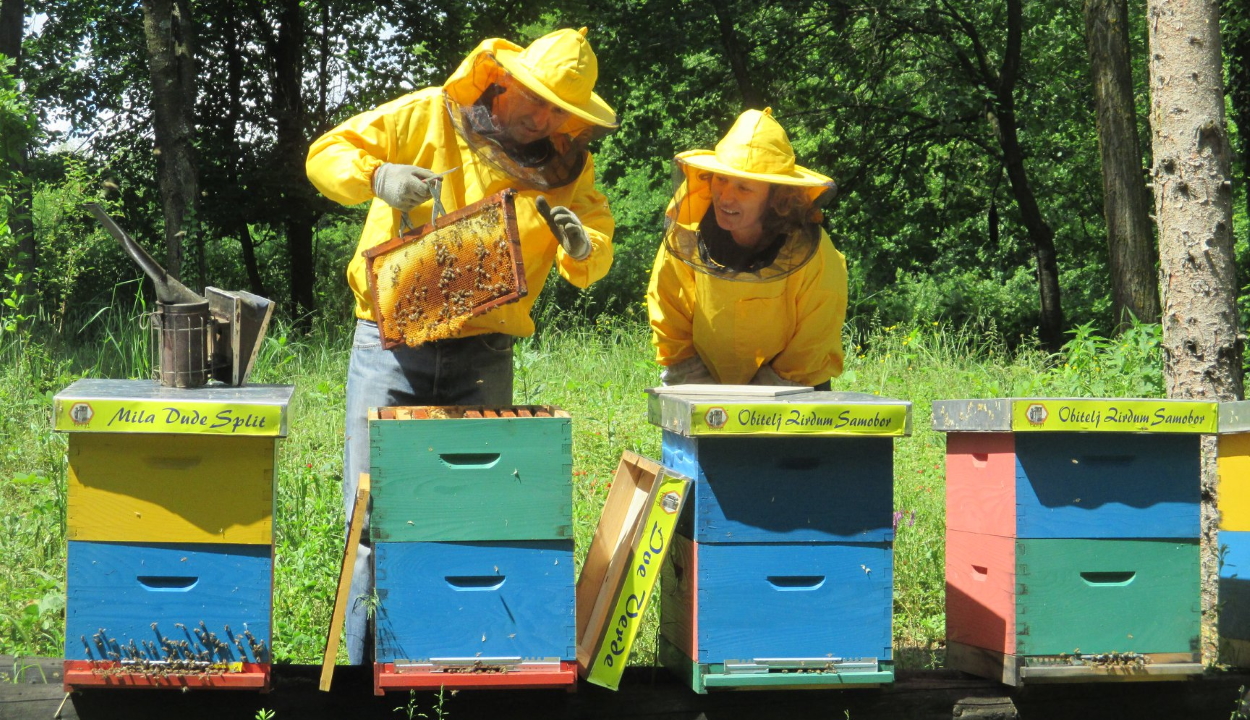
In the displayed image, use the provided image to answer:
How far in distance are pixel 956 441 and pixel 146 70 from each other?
42.9ft

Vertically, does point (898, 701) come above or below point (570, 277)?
below

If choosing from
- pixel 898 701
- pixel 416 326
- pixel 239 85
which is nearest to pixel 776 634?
pixel 898 701

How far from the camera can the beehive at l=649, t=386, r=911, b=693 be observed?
99.7 inches

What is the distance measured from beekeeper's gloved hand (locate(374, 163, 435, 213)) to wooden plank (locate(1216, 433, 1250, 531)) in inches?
93.4

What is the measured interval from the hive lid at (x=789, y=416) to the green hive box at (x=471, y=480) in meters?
0.32

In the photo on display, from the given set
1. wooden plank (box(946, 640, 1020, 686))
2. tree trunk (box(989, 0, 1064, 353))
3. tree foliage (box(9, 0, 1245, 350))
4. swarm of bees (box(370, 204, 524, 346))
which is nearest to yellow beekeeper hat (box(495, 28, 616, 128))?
swarm of bees (box(370, 204, 524, 346))

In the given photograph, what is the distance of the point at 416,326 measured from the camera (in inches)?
110

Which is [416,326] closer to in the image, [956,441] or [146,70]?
[956,441]

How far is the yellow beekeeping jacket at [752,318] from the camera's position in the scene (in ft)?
11.0

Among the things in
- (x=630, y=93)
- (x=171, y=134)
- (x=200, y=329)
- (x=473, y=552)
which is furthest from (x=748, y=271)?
(x=630, y=93)

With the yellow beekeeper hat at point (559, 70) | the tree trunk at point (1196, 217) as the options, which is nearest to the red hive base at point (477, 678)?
the yellow beekeeper hat at point (559, 70)

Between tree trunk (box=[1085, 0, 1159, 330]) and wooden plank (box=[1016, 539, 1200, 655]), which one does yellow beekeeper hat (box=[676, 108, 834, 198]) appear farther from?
tree trunk (box=[1085, 0, 1159, 330])

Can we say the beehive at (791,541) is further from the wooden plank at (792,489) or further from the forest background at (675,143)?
the forest background at (675,143)

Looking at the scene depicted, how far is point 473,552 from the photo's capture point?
2.45 meters
